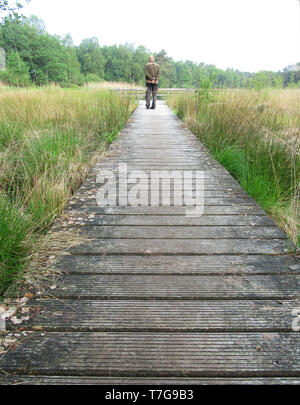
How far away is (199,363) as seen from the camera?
3.39 feet

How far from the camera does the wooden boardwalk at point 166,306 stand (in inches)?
39.9

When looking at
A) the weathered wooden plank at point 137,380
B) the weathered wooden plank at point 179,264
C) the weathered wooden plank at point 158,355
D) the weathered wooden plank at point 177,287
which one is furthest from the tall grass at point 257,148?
the weathered wooden plank at point 137,380

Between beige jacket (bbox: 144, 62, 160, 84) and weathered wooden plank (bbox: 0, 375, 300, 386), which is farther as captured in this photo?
beige jacket (bbox: 144, 62, 160, 84)

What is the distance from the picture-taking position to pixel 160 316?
1237 millimetres

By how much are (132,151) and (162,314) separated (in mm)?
3077

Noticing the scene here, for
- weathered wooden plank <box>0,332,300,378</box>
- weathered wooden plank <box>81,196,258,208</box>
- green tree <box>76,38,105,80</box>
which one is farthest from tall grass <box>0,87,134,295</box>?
green tree <box>76,38,105,80</box>

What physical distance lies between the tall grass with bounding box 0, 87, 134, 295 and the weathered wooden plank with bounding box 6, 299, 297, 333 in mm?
325

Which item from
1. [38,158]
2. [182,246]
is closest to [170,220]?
[182,246]

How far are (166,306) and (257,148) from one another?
261 centimetres

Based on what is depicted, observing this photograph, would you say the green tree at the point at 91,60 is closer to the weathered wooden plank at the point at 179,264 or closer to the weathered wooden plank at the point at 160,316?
the weathered wooden plank at the point at 179,264

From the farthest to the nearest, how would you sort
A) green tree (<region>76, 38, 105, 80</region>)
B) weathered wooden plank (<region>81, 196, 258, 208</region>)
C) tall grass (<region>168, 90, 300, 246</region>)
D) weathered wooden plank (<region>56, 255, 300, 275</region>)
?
1. green tree (<region>76, 38, 105, 80</region>)
2. tall grass (<region>168, 90, 300, 246</region>)
3. weathered wooden plank (<region>81, 196, 258, 208</region>)
4. weathered wooden plank (<region>56, 255, 300, 275</region>)

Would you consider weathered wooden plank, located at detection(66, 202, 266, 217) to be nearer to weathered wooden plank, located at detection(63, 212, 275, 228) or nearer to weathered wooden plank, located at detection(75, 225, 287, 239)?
weathered wooden plank, located at detection(63, 212, 275, 228)

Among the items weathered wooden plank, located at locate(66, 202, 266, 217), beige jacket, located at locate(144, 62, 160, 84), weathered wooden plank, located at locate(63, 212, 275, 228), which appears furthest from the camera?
beige jacket, located at locate(144, 62, 160, 84)

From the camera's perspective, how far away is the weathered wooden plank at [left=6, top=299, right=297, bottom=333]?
1177 millimetres
